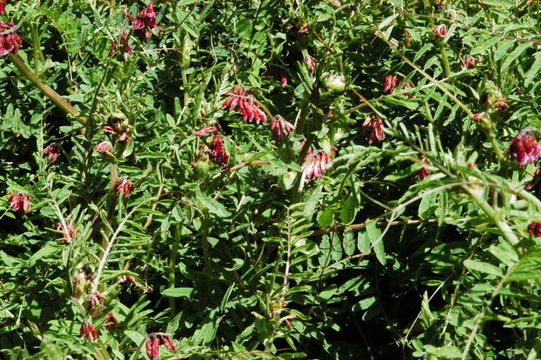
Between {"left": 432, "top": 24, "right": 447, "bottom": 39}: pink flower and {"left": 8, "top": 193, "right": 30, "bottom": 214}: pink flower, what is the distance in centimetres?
123

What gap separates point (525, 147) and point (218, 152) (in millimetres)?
705

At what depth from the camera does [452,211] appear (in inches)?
67.1

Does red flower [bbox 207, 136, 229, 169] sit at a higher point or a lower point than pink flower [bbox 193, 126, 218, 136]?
lower

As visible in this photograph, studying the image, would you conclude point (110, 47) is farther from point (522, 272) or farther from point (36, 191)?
point (522, 272)

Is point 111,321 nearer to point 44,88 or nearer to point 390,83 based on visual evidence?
point 44,88

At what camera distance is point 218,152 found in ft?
5.87

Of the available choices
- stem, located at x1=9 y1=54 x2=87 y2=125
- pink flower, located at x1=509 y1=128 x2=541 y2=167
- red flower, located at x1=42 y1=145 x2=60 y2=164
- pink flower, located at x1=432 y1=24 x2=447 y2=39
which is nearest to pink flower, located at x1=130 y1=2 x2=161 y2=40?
stem, located at x1=9 y1=54 x2=87 y2=125

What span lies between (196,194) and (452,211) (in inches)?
23.5

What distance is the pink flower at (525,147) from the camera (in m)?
1.55

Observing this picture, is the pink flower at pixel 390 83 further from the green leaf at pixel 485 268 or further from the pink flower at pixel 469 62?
the green leaf at pixel 485 268

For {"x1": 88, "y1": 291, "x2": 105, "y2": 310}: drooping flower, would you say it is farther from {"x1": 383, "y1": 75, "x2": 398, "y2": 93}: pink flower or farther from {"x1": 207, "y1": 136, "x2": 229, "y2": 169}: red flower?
{"x1": 383, "y1": 75, "x2": 398, "y2": 93}: pink flower

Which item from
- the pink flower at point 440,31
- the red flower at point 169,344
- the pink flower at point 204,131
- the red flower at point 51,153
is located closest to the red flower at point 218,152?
the pink flower at point 204,131

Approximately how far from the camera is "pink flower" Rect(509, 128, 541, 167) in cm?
155

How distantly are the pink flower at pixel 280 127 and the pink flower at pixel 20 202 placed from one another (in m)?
0.70
